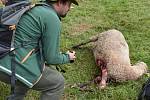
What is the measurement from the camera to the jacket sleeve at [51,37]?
3.84 meters

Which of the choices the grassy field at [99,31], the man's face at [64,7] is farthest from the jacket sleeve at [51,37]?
the grassy field at [99,31]

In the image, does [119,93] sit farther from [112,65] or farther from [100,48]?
[100,48]

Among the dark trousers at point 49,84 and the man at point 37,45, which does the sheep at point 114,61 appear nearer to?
the dark trousers at point 49,84

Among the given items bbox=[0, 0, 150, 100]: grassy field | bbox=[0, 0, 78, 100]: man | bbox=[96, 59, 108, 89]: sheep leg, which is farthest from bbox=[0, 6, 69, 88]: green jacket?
bbox=[96, 59, 108, 89]: sheep leg

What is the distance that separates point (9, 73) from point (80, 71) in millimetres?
2212

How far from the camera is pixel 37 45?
402 cm

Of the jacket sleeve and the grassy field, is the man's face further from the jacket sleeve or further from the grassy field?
the grassy field

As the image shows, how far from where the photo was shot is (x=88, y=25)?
26.2ft

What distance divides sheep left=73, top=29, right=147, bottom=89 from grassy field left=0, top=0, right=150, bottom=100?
0.11 m

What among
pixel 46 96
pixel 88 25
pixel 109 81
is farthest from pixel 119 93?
pixel 88 25

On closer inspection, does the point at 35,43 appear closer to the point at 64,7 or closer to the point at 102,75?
the point at 64,7

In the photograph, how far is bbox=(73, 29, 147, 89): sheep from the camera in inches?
223

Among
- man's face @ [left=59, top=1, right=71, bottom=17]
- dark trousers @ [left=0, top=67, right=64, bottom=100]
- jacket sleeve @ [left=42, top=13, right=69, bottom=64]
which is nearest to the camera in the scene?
jacket sleeve @ [left=42, top=13, right=69, bottom=64]

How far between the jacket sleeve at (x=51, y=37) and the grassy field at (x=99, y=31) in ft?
4.94
